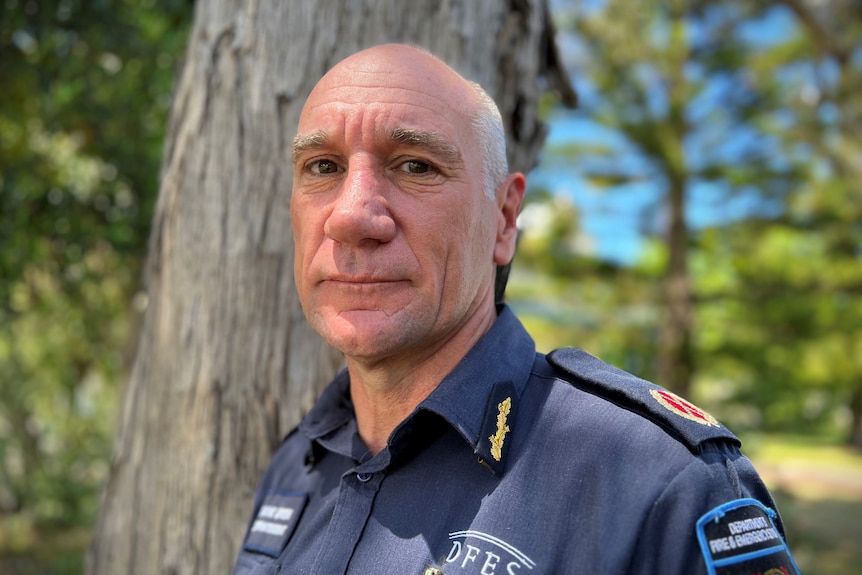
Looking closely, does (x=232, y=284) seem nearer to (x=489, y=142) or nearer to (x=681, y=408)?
(x=489, y=142)

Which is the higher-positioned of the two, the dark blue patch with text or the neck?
the neck

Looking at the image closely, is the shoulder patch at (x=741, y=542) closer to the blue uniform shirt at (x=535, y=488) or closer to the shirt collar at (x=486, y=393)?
the blue uniform shirt at (x=535, y=488)

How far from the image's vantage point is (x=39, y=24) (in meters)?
3.38

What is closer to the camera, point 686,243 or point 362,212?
point 362,212

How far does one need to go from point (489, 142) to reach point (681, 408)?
0.70 meters

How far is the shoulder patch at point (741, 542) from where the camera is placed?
1.17 m

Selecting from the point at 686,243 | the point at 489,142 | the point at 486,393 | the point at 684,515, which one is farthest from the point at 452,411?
the point at 686,243

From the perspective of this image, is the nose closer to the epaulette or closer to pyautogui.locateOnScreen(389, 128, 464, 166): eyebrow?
pyautogui.locateOnScreen(389, 128, 464, 166): eyebrow

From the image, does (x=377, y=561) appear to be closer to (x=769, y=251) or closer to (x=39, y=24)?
(x=39, y=24)

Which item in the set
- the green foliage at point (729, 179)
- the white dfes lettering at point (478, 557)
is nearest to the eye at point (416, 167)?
the white dfes lettering at point (478, 557)

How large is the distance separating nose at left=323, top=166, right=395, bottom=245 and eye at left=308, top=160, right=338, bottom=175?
0.10 metres

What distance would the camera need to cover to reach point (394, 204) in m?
1.54

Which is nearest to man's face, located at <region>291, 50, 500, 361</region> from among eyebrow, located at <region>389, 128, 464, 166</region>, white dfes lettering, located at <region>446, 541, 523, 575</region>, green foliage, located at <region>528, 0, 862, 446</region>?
eyebrow, located at <region>389, 128, 464, 166</region>

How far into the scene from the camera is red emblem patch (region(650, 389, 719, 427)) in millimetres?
1364
